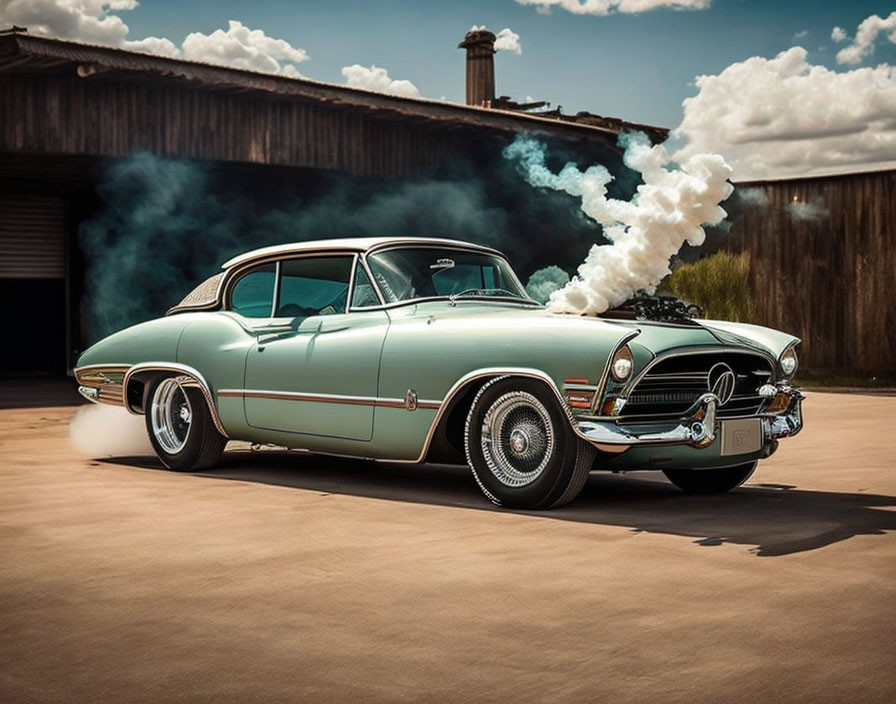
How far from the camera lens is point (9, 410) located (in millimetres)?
13047

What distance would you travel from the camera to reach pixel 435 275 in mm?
7395

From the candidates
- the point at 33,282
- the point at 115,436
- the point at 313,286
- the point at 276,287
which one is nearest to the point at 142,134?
the point at 33,282

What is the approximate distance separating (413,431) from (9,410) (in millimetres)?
7892

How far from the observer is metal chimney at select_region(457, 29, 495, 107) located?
25641mm

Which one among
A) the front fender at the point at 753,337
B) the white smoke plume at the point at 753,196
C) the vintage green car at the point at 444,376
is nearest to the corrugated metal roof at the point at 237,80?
the white smoke plume at the point at 753,196

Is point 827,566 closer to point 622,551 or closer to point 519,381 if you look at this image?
point 622,551

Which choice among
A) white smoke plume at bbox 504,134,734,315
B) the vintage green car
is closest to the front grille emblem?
the vintage green car

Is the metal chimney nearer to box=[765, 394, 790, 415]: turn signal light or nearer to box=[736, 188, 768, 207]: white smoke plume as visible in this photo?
box=[736, 188, 768, 207]: white smoke plume

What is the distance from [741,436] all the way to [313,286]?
2.87m

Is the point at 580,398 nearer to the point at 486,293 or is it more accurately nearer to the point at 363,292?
the point at 486,293

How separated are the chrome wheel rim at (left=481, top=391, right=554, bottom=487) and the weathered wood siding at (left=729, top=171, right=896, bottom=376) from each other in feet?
44.2

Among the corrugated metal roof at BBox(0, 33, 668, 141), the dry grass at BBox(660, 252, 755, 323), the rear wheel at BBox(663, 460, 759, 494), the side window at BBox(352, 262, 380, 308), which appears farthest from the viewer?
the dry grass at BBox(660, 252, 755, 323)

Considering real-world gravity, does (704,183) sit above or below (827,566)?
above

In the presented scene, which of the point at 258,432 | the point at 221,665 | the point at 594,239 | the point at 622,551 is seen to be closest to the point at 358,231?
the point at 594,239
